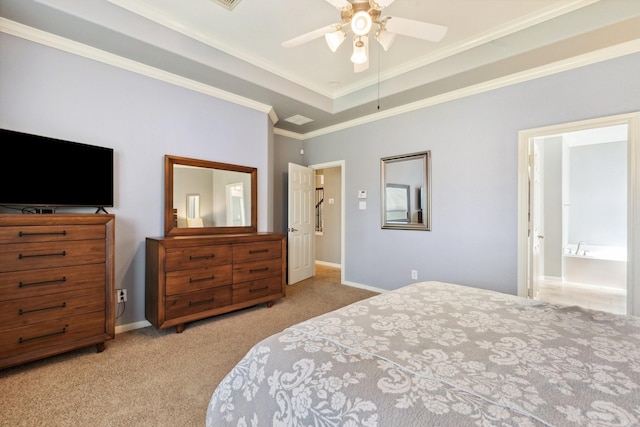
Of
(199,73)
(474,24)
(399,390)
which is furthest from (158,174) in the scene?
(474,24)

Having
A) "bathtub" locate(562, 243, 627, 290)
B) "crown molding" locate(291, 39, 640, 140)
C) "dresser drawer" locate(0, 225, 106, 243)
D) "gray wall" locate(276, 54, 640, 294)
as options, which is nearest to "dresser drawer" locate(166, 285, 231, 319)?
"dresser drawer" locate(0, 225, 106, 243)

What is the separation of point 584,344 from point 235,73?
3.37 m

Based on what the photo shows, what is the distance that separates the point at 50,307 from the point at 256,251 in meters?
1.73

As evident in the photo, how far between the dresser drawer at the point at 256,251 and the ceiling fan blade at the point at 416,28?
2.40m

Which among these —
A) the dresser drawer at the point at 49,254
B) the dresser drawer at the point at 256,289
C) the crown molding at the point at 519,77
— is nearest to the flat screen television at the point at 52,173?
the dresser drawer at the point at 49,254

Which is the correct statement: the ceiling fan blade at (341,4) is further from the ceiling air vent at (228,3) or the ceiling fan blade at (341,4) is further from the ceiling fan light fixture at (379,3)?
the ceiling air vent at (228,3)

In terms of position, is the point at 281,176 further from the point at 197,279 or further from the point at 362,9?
the point at 362,9

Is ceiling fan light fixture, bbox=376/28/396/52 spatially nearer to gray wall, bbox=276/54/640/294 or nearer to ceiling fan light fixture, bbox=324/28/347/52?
ceiling fan light fixture, bbox=324/28/347/52

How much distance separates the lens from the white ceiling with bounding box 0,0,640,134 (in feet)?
7.36

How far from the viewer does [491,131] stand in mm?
3137

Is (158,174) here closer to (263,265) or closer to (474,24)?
(263,265)

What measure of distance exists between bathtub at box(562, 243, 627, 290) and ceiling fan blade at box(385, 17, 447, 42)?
4.52 m

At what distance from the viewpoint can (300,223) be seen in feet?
15.8

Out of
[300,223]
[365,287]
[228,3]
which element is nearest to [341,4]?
[228,3]
